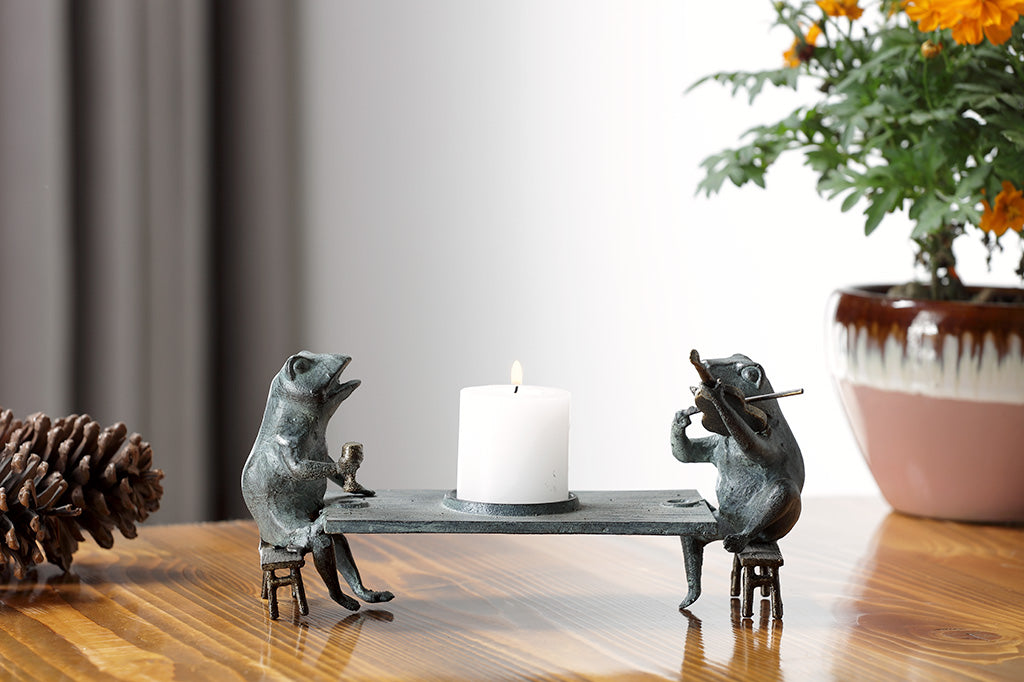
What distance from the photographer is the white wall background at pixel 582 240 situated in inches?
70.6

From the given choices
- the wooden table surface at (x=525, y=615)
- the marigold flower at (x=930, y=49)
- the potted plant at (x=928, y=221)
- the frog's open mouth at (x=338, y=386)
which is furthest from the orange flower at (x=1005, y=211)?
the frog's open mouth at (x=338, y=386)

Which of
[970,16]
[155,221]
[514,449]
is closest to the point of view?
[514,449]

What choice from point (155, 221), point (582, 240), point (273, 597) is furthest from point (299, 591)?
point (582, 240)

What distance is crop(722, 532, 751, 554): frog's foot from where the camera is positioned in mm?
721

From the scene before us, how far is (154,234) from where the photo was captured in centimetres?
148

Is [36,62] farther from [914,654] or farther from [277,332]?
[914,654]

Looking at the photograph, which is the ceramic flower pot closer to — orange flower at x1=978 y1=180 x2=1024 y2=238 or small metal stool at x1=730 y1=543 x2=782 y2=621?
orange flower at x1=978 y1=180 x2=1024 y2=238

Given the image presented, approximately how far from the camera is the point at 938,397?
1.01m

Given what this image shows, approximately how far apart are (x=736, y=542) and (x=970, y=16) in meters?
0.46

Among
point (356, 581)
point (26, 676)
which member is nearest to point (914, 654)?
point (356, 581)

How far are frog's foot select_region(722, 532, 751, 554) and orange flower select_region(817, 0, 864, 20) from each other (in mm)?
530

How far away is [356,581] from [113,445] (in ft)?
0.73

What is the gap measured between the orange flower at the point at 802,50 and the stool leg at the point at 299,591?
0.67 meters

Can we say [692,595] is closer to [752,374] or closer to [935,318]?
[752,374]
